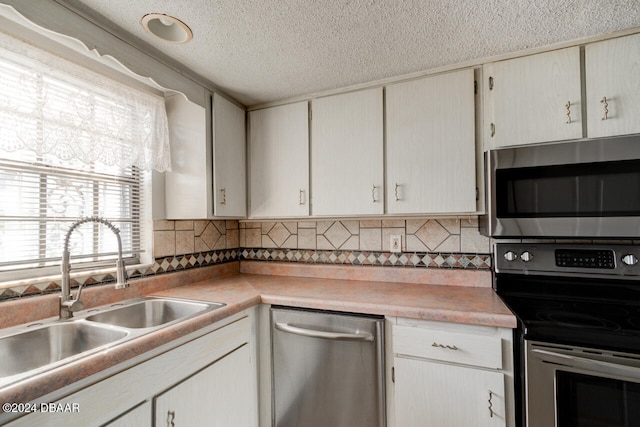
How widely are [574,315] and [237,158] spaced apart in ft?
6.26

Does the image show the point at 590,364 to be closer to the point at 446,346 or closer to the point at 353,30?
the point at 446,346

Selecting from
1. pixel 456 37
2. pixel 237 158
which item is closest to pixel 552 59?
pixel 456 37

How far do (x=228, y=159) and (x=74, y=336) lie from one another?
1.16m

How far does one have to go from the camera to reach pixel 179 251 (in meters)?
1.92

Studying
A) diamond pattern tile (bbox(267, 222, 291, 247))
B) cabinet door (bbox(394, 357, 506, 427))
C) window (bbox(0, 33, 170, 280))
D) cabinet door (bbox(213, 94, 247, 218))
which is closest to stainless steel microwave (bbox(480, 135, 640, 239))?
cabinet door (bbox(394, 357, 506, 427))

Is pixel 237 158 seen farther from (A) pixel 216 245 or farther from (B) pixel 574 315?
(B) pixel 574 315

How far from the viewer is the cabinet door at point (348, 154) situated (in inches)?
67.9

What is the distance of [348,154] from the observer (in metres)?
1.79

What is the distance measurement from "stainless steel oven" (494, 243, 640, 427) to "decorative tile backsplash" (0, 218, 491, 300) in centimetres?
44

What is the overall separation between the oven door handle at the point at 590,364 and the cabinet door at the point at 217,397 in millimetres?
1246

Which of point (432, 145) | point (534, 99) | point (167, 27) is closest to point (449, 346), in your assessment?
point (432, 145)

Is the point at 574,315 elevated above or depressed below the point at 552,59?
below

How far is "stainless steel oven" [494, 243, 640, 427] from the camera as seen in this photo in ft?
3.25

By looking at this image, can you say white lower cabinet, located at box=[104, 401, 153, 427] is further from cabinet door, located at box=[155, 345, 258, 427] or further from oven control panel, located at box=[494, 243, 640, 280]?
oven control panel, located at box=[494, 243, 640, 280]
